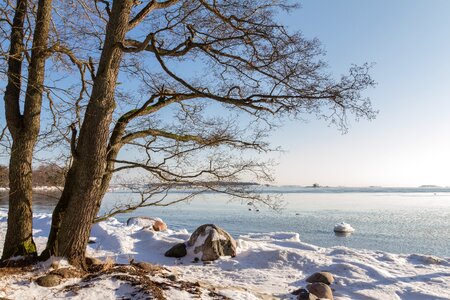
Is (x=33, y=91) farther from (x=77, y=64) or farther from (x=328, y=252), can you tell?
(x=328, y=252)

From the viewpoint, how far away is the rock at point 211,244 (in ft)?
31.1

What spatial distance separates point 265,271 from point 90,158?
481 cm

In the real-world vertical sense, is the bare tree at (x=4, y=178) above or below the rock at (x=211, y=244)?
above

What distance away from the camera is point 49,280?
198 inches

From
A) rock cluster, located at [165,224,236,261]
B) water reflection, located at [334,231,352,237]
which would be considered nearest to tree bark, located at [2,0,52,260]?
rock cluster, located at [165,224,236,261]

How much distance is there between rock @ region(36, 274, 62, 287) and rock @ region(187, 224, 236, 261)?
4.74 m

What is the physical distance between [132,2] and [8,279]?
14.3 feet

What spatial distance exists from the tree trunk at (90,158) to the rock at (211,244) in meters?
4.10

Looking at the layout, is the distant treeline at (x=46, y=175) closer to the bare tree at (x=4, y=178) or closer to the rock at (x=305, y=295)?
the bare tree at (x=4, y=178)

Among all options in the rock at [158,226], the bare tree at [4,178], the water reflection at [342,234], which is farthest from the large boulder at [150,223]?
the water reflection at [342,234]

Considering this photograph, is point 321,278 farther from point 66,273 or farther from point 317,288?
point 66,273

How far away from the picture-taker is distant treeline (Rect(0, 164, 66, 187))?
7332mm

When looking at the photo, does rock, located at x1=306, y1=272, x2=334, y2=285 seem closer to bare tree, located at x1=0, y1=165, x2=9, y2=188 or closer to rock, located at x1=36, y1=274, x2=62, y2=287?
rock, located at x1=36, y1=274, x2=62, y2=287

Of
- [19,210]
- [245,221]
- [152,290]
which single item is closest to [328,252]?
[152,290]
